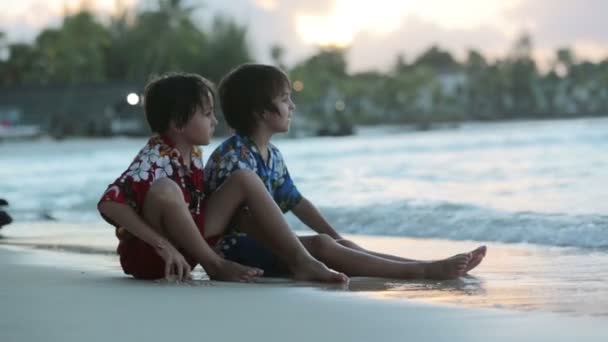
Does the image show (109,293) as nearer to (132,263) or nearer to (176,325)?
(132,263)

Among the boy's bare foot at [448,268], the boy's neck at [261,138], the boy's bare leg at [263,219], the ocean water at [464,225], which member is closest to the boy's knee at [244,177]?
the boy's bare leg at [263,219]

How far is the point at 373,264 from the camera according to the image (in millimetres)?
3436

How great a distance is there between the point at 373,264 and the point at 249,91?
0.68 meters

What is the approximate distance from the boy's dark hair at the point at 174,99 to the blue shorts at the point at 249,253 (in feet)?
1.32

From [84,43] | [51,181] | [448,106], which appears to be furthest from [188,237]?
[448,106]

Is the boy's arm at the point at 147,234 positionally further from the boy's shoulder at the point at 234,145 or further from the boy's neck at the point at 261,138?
the boy's neck at the point at 261,138

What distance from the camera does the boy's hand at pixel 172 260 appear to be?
315 centimetres

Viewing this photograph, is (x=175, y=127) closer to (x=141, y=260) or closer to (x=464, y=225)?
(x=141, y=260)

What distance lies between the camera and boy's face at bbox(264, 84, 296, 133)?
3.50 m

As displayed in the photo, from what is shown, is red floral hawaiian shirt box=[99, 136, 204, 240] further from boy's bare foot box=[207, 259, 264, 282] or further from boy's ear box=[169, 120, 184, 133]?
boy's bare foot box=[207, 259, 264, 282]

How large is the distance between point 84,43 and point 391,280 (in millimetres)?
53997

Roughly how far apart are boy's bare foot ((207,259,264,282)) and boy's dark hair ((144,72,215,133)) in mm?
450

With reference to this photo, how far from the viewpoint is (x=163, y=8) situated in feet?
200

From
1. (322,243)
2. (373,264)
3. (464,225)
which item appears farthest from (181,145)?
(464,225)
